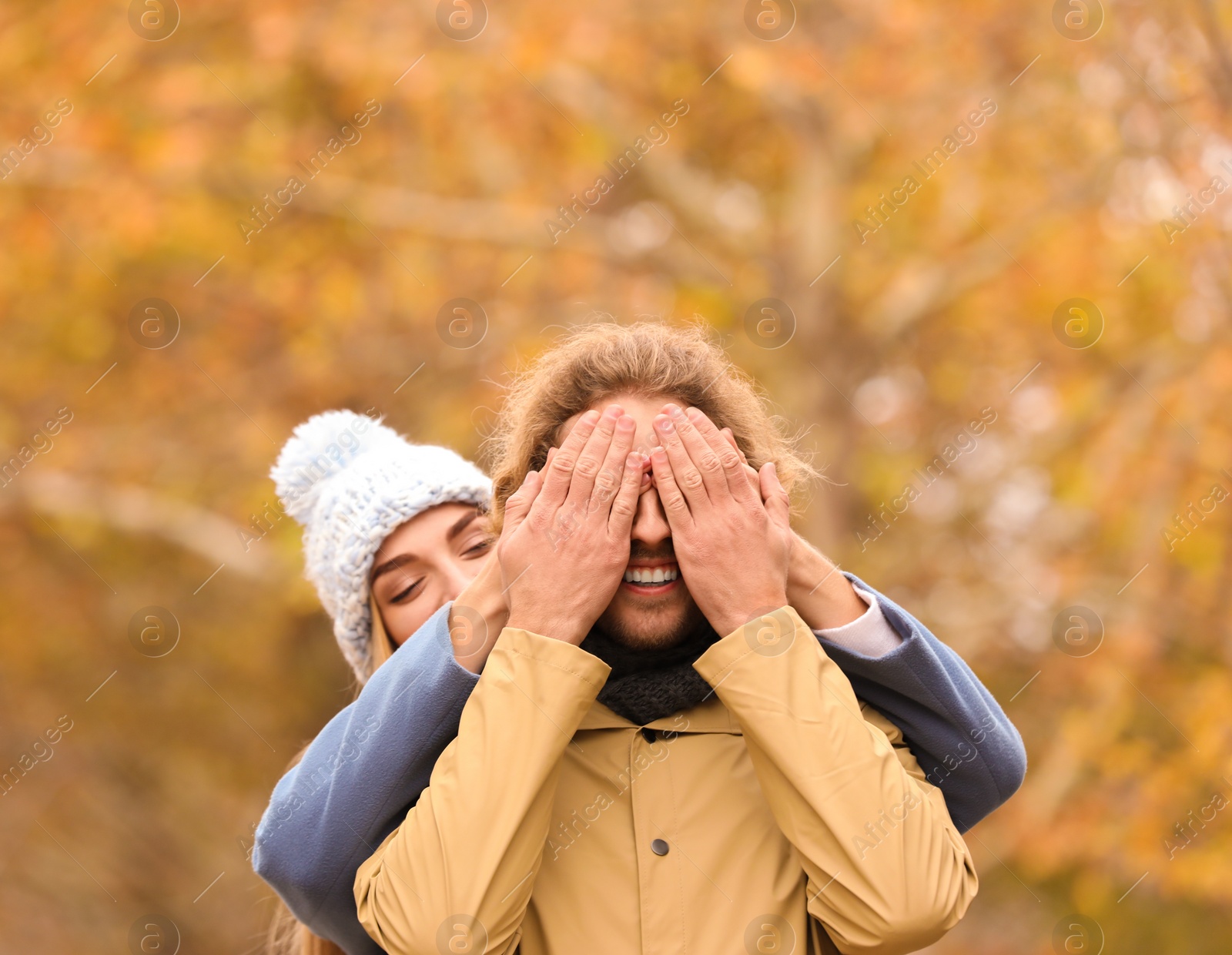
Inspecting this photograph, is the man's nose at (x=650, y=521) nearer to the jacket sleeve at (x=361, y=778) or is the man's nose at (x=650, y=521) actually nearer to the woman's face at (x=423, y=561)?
the jacket sleeve at (x=361, y=778)

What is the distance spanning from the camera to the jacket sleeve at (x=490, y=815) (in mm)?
1955

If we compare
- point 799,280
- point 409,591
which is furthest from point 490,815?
point 799,280

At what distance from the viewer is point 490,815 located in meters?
1.99

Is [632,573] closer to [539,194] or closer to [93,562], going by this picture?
[539,194]

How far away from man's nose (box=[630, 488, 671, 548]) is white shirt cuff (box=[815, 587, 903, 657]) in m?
0.34

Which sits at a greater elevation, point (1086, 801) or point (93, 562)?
point (93, 562)

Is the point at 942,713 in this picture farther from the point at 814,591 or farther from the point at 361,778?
the point at 361,778

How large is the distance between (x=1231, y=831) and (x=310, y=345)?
615 centimetres

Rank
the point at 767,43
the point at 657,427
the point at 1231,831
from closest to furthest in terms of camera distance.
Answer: the point at 657,427
the point at 1231,831
the point at 767,43

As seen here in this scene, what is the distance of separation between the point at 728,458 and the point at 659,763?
0.57 m

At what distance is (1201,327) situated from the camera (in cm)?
627

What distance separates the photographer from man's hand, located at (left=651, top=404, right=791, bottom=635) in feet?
6.89

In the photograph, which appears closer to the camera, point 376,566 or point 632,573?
point 632,573

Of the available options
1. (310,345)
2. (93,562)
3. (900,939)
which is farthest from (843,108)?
(93,562)
